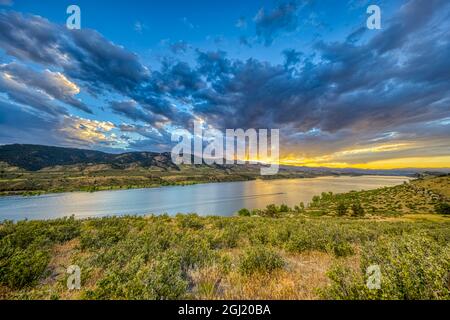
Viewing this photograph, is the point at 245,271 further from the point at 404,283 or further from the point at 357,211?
the point at 357,211

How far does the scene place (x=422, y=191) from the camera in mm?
101125

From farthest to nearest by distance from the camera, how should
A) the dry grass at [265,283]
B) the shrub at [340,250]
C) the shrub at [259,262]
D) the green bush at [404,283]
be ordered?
the shrub at [340,250]
the shrub at [259,262]
the dry grass at [265,283]
the green bush at [404,283]

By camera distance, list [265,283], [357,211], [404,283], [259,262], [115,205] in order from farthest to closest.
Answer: [115,205] → [357,211] → [259,262] → [265,283] → [404,283]

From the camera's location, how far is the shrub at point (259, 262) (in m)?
5.80

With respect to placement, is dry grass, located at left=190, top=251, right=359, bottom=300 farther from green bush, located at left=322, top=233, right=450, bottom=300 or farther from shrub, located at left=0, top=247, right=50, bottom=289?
shrub, located at left=0, top=247, right=50, bottom=289

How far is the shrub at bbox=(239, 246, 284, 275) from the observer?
228 inches

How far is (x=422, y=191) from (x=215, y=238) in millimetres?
133158

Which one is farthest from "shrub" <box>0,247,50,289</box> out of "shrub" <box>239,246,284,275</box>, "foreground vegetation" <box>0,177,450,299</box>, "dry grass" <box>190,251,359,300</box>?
"shrub" <box>239,246,284,275</box>

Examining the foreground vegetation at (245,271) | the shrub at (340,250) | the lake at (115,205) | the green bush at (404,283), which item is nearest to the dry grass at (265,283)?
the foreground vegetation at (245,271)

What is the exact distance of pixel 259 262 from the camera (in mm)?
5984

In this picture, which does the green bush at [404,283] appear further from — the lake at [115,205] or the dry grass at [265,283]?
the lake at [115,205]

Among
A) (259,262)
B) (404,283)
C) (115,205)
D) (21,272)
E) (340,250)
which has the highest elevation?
(404,283)

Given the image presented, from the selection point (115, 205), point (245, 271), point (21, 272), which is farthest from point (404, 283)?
point (115, 205)
